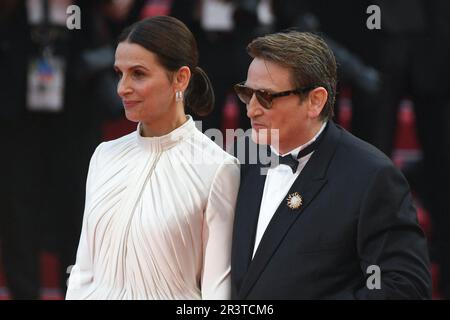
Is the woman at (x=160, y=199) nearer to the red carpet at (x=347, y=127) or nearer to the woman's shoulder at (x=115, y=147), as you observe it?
the woman's shoulder at (x=115, y=147)

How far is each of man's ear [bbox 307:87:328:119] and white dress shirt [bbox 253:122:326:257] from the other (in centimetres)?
7

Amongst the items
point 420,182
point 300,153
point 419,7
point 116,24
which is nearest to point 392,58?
point 419,7

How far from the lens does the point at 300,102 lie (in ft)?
10.8

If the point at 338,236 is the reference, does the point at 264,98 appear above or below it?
above

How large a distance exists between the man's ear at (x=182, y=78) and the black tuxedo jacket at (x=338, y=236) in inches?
19.3

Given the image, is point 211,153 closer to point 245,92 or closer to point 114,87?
point 245,92

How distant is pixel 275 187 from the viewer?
336 cm

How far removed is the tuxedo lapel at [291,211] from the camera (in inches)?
127

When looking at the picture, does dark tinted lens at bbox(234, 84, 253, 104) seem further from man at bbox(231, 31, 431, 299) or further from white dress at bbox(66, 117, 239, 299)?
white dress at bbox(66, 117, 239, 299)

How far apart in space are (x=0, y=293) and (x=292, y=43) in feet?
12.7

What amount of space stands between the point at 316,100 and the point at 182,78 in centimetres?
52

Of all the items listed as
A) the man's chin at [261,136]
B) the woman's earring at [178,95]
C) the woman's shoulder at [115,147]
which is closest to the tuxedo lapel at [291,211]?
the man's chin at [261,136]

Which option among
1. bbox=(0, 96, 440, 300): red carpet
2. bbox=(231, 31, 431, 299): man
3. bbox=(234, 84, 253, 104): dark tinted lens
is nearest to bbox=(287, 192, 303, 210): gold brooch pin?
bbox=(231, 31, 431, 299): man

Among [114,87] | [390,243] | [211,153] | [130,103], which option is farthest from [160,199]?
[114,87]
